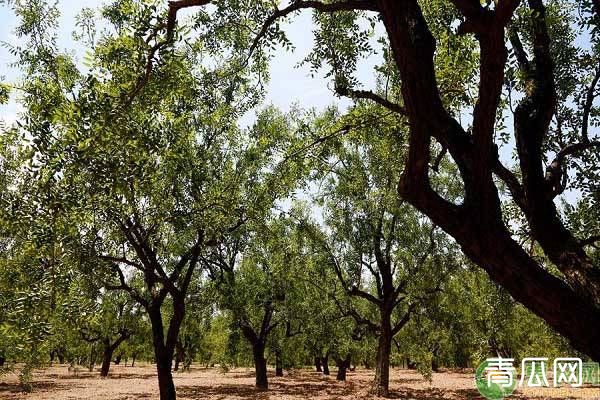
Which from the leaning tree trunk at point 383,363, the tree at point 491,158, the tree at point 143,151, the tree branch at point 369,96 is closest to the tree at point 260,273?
the tree at point 143,151

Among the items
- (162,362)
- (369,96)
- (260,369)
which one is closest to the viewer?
(369,96)

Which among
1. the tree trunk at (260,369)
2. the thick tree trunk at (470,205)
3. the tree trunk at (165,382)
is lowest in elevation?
the tree trunk at (260,369)

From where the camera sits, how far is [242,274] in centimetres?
2898

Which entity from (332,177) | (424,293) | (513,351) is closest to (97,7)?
(332,177)

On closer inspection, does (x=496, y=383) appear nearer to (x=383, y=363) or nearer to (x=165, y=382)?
(x=383, y=363)

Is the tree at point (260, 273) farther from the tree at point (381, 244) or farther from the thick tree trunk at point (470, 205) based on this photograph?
the thick tree trunk at point (470, 205)

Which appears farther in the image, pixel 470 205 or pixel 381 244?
pixel 381 244

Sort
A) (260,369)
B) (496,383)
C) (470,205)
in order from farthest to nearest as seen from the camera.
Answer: (260,369) < (496,383) < (470,205)

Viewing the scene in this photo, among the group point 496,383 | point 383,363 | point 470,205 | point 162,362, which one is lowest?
point 496,383

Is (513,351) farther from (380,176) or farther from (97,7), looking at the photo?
(97,7)

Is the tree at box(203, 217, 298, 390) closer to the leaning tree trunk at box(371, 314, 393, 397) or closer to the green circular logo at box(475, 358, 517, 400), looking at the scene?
the leaning tree trunk at box(371, 314, 393, 397)

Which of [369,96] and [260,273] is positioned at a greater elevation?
[369,96]

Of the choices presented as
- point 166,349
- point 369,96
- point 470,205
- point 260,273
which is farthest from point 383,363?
point 470,205
